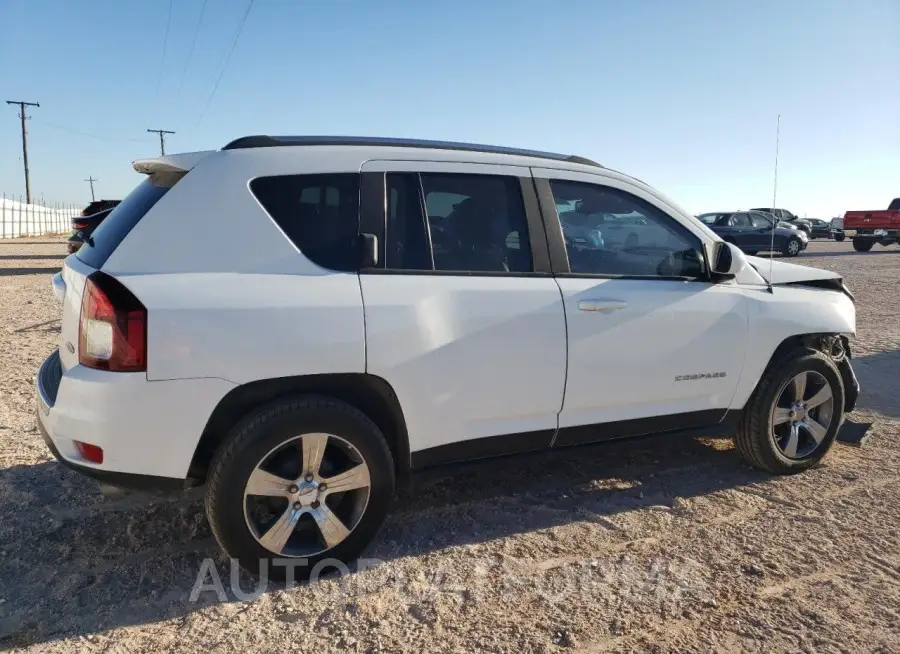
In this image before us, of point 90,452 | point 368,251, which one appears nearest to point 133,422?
point 90,452

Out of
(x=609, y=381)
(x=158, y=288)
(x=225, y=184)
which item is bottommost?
(x=609, y=381)

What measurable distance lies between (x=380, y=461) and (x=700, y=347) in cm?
187

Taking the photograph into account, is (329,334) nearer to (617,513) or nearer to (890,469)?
(617,513)

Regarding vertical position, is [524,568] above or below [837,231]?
below

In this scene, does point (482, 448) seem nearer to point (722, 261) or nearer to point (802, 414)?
point (722, 261)

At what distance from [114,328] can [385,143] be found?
1.49 meters

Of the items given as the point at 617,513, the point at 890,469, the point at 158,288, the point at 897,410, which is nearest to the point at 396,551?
the point at 617,513

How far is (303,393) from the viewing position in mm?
2824

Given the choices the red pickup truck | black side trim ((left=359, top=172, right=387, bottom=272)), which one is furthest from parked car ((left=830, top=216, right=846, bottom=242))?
black side trim ((left=359, top=172, right=387, bottom=272))

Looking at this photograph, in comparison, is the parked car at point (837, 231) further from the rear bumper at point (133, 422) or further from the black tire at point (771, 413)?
the rear bumper at point (133, 422)

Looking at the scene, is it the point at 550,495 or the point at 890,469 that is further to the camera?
the point at 890,469

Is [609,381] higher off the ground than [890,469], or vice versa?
[609,381]

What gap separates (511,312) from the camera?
311cm

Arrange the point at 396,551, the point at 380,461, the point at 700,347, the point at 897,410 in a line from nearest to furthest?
the point at 380,461, the point at 396,551, the point at 700,347, the point at 897,410
